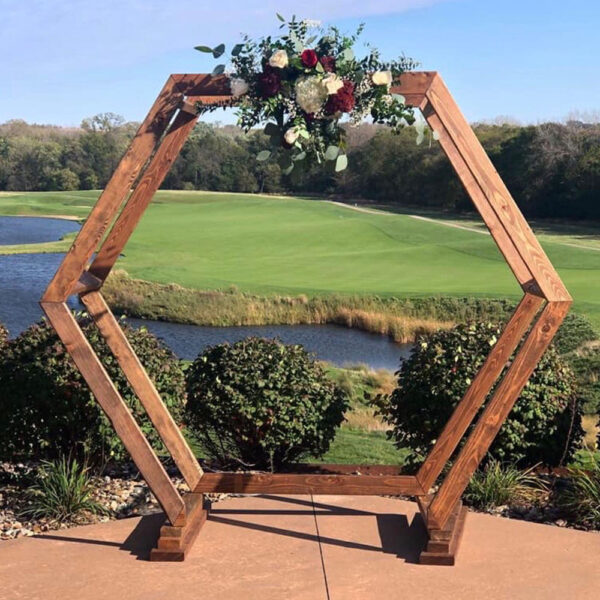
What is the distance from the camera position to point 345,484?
5.85 meters

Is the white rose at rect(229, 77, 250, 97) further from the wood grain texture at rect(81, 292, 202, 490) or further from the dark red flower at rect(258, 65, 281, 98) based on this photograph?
the wood grain texture at rect(81, 292, 202, 490)

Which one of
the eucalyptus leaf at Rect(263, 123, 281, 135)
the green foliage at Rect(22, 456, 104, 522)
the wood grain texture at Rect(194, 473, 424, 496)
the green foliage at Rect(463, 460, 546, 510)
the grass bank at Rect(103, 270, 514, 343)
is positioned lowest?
the grass bank at Rect(103, 270, 514, 343)

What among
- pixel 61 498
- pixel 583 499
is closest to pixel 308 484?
pixel 61 498

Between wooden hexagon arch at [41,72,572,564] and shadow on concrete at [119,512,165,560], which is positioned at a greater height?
wooden hexagon arch at [41,72,572,564]

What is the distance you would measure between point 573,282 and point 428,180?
94.7ft

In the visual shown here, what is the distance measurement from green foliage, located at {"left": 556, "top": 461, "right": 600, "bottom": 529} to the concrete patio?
0.34 metres

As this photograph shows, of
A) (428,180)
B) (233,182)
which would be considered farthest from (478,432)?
(233,182)

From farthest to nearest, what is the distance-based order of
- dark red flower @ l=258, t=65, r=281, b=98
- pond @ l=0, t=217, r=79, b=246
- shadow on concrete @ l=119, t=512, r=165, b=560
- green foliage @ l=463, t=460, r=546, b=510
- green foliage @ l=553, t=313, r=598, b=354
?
pond @ l=0, t=217, r=79, b=246, green foliage @ l=553, t=313, r=598, b=354, green foliage @ l=463, t=460, r=546, b=510, shadow on concrete @ l=119, t=512, r=165, b=560, dark red flower @ l=258, t=65, r=281, b=98

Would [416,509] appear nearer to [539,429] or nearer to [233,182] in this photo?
[539,429]

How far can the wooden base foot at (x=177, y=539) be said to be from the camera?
555 centimetres

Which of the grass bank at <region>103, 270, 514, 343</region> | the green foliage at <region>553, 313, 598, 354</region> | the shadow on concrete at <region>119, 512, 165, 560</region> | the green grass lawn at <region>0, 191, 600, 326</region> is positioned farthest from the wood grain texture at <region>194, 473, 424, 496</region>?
the grass bank at <region>103, 270, 514, 343</region>

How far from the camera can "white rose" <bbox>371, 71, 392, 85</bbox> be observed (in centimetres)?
509

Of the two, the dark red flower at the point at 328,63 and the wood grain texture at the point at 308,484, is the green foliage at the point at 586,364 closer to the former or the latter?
the wood grain texture at the point at 308,484

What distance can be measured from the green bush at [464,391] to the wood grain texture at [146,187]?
96.3 inches
